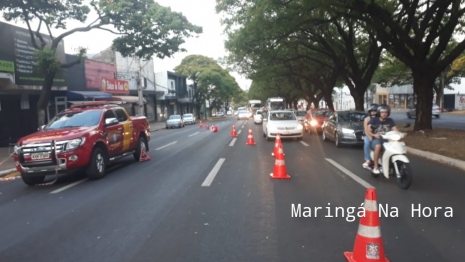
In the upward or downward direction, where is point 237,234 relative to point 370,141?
downward

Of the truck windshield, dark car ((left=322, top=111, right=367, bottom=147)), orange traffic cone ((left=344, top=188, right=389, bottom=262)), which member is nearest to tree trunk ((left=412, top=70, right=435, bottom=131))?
dark car ((left=322, top=111, right=367, bottom=147))

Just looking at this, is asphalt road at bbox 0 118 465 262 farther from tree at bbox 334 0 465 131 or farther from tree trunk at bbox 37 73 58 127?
tree trunk at bbox 37 73 58 127

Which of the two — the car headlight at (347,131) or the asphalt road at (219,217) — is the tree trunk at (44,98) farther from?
the car headlight at (347,131)

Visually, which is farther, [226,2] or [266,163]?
[226,2]

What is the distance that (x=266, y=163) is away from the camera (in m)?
12.0

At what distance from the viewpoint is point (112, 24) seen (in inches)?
795

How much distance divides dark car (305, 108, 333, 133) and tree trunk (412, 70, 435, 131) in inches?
233

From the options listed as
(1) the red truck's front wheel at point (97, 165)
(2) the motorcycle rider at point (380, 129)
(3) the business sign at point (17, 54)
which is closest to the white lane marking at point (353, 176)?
(2) the motorcycle rider at point (380, 129)

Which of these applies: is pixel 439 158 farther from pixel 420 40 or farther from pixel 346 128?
pixel 420 40

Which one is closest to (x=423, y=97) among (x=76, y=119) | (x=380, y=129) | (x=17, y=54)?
(x=380, y=129)

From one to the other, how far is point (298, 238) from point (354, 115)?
12.9 metres

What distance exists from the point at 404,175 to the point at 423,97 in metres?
11.6

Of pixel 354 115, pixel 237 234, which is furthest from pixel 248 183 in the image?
pixel 354 115

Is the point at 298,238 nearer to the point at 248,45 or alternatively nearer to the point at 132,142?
the point at 132,142
